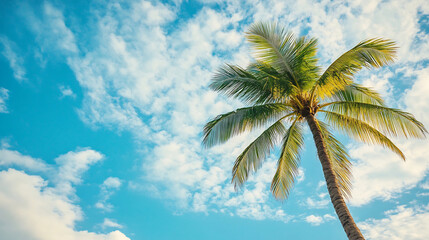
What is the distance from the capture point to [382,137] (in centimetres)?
909

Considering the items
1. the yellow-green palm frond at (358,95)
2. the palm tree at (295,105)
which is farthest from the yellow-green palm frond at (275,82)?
the yellow-green palm frond at (358,95)

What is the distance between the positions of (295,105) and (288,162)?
2.14 meters

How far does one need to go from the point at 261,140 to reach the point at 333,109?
110 inches

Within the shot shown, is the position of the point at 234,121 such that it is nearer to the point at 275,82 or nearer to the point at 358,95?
the point at 275,82

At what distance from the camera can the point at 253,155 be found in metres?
9.60

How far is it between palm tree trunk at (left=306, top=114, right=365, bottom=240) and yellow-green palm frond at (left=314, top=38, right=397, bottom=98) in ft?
4.00

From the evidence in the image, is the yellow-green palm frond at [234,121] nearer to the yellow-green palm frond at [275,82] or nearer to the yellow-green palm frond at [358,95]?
the yellow-green palm frond at [275,82]

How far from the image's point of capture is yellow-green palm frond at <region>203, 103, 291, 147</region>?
361 inches

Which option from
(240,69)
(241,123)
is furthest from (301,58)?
(241,123)

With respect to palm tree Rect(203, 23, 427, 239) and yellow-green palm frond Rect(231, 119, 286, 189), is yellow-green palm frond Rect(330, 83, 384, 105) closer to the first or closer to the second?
palm tree Rect(203, 23, 427, 239)

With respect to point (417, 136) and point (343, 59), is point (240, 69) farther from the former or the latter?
point (417, 136)

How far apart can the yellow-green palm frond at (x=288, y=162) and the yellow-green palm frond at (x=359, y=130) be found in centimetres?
122

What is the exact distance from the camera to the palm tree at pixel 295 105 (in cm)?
826

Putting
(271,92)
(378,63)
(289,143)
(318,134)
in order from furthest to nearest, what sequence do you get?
(289,143) < (271,92) < (318,134) < (378,63)
